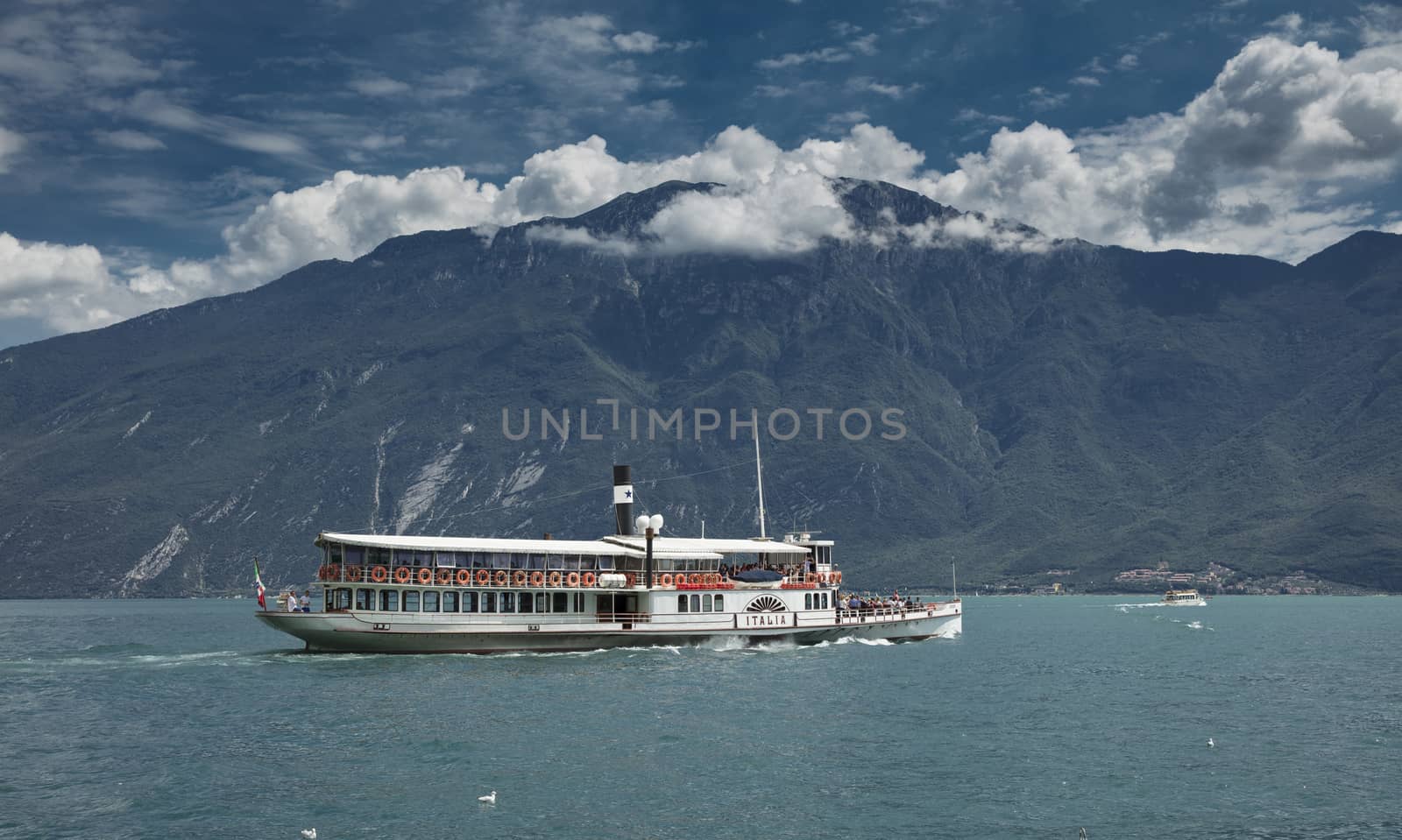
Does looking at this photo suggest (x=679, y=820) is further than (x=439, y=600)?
No

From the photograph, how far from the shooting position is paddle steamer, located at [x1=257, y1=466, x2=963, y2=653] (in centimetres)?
7844

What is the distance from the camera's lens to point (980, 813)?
125ft

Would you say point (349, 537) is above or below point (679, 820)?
above

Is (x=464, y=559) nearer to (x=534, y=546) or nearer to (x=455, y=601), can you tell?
(x=455, y=601)

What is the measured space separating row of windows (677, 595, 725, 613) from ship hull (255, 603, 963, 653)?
99 centimetres

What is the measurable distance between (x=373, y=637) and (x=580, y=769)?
124 feet

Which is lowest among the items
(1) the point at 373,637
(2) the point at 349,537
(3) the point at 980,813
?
(3) the point at 980,813

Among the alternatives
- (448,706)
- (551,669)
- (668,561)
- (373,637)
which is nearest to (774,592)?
(668,561)

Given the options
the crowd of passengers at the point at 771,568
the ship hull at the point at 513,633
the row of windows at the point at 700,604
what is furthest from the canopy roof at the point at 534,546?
the ship hull at the point at 513,633

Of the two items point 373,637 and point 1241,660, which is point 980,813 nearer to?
point 373,637

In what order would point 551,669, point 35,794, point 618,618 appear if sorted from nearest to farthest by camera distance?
point 35,794
point 551,669
point 618,618

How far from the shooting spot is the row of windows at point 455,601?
78.6 meters

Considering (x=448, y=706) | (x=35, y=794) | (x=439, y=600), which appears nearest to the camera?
(x=35, y=794)

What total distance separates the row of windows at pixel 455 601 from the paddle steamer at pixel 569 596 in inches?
3.0
